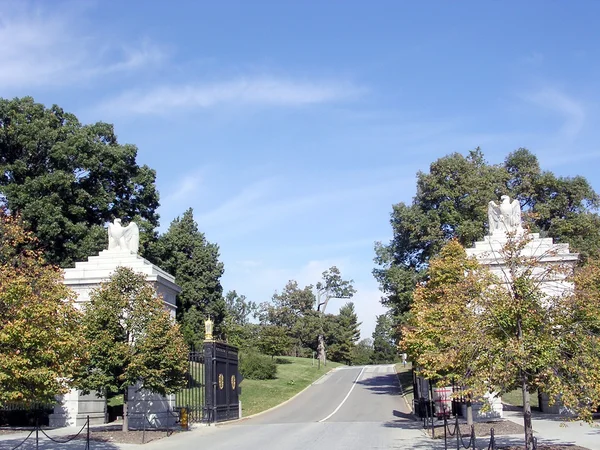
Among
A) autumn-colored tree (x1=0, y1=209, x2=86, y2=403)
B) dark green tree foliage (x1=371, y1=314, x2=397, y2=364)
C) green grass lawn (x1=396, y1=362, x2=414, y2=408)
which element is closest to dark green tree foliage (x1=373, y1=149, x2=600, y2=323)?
green grass lawn (x1=396, y1=362, x2=414, y2=408)

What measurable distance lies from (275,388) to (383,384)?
10.4m

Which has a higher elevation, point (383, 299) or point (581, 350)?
point (383, 299)

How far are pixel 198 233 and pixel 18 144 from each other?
2174 cm

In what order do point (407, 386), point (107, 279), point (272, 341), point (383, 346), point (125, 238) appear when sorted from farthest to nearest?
point (383, 346), point (272, 341), point (407, 386), point (125, 238), point (107, 279)

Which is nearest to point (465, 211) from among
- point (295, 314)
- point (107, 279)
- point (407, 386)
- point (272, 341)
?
point (407, 386)

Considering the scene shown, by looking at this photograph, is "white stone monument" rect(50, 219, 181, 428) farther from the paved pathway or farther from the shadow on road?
the shadow on road

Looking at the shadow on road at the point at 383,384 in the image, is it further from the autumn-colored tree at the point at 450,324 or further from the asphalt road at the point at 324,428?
the autumn-colored tree at the point at 450,324

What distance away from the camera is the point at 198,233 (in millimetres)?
55688

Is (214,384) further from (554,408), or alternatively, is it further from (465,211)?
(465,211)

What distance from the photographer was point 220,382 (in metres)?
24.0

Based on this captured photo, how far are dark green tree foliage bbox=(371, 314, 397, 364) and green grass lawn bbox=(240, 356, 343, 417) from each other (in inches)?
1340

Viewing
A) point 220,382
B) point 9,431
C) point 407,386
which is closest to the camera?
point 9,431

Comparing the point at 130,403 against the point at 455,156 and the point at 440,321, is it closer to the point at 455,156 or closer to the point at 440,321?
the point at 440,321

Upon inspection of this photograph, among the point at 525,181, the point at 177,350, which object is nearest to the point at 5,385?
the point at 177,350
